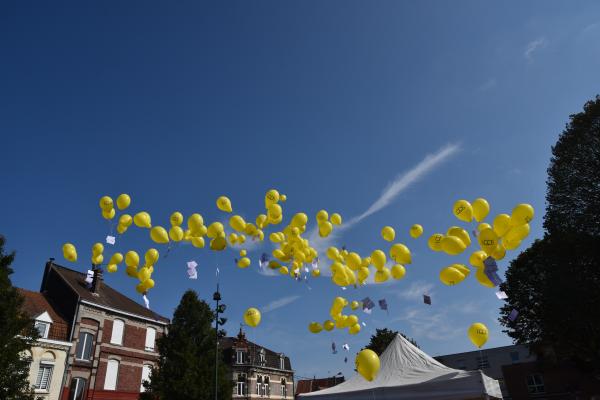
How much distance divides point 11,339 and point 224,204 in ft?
32.3

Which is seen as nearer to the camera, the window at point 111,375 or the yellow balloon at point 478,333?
the yellow balloon at point 478,333

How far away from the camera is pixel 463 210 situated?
9.12 meters

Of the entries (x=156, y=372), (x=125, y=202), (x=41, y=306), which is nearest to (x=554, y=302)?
(x=125, y=202)

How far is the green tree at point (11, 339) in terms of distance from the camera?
12.9 metres

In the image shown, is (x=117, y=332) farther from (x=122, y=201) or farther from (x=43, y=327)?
(x=122, y=201)

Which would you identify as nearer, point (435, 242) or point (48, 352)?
point (435, 242)

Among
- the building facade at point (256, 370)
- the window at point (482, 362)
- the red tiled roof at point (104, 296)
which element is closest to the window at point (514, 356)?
the window at point (482, 362)

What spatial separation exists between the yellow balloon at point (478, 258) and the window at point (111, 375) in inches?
911

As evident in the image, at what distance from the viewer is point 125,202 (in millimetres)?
10117

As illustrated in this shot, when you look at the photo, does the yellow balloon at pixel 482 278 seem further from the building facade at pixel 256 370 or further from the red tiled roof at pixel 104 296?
the building facade at pixel 256 370

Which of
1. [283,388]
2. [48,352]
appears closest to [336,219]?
[48,352]

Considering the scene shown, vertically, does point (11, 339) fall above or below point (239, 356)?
below

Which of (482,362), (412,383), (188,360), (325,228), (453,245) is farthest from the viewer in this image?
(482,362)

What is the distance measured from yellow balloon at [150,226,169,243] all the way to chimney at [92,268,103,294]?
761 inches
